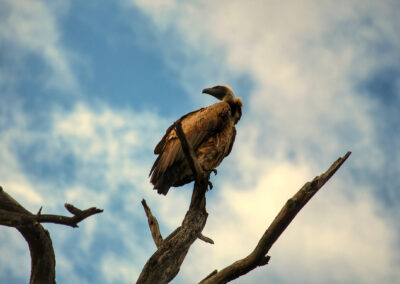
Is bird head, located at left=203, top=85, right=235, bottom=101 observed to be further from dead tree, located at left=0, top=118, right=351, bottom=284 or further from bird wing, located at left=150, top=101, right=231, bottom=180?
dead tree, located at left=0, top=118, right=351, bottom=284

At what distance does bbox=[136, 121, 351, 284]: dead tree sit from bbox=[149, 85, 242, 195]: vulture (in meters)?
1.38

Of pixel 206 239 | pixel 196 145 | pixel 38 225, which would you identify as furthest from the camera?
pixel 196 145

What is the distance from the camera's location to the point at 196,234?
623 cm

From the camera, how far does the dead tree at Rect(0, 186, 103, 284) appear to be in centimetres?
524

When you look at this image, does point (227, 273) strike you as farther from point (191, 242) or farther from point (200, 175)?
point (200, 175)

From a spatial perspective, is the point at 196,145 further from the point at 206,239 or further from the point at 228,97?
the point at 228,97

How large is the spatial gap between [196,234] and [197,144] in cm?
231

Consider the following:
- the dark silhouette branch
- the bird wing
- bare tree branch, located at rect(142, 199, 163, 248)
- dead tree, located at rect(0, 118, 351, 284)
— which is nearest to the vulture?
the bird wing

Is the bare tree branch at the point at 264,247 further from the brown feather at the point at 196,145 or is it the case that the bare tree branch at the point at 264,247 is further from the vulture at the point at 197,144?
the brown feather at the point at 196,145

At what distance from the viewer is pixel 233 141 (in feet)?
29.7

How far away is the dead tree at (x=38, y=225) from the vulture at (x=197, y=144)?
2.34 m

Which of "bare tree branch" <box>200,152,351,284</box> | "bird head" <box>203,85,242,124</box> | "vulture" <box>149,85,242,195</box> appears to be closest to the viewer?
"bare tree branch" <box>200,152,351,284</box>

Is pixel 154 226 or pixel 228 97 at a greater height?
pixel 228 97

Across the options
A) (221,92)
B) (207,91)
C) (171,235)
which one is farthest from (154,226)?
(207,91)
